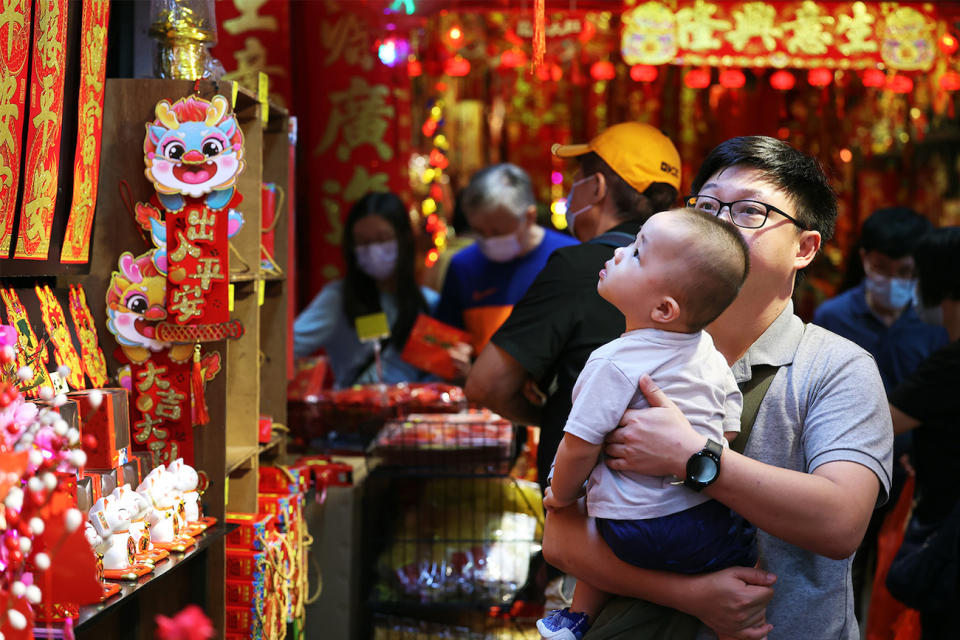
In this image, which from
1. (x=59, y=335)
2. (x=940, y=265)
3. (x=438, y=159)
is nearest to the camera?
(x=59, y=335)

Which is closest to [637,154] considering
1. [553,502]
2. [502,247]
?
[553,502]

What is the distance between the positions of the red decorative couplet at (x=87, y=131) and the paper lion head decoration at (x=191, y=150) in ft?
0.37

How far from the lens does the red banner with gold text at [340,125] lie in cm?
467

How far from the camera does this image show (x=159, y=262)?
2.21m

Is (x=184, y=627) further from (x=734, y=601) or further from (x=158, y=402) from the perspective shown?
(x=158, y=402)

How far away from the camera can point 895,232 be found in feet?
13.6

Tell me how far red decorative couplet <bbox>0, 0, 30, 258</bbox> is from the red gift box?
323mm

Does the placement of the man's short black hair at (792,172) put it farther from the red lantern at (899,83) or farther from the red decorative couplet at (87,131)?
the red lantern at (899,83)

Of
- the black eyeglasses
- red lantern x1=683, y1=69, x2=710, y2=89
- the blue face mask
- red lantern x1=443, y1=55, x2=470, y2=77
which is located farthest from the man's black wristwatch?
red lantern x1=443, y1=55, x2=470, y2=77

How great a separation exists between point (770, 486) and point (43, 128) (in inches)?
57.9

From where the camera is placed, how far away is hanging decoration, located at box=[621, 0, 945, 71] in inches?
196

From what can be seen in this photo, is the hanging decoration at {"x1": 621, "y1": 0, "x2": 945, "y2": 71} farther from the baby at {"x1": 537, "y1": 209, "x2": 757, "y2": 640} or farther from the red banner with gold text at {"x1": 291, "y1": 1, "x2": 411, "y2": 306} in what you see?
the baby at {"x1": 537, "y1": 209, "x2": 757, "y2": 640}

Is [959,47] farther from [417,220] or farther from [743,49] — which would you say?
[417,220]

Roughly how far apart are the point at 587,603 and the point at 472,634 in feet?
5.83
